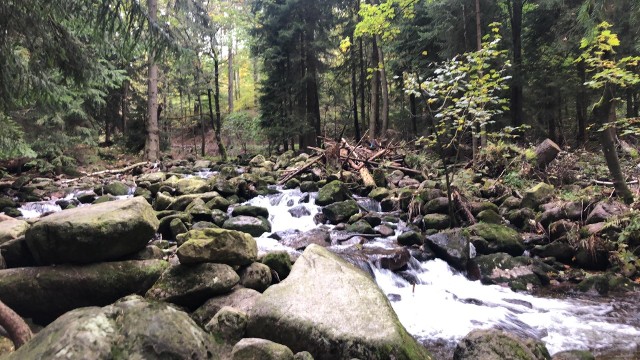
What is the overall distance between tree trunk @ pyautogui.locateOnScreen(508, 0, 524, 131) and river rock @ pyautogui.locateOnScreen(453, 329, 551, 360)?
583 inches

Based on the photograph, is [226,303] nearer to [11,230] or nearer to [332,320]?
[332,320]

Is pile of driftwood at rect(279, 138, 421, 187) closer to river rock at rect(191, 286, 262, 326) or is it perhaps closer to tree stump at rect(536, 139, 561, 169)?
tree stump at rect(536, 139, 561, 169)

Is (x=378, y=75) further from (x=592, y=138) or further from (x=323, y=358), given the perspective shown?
(x=323, y=358)

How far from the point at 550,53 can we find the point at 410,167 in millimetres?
8005

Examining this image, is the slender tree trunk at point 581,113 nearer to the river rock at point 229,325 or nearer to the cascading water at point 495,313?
the cascading water at point 495,313

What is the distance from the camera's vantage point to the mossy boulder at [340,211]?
1027cm

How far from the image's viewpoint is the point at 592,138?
1855 centimetres

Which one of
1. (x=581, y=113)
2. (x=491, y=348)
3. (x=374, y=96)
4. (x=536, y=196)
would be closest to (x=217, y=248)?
(x=491, y=348)

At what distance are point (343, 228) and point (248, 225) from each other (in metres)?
2.25

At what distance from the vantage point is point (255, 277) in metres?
5.10

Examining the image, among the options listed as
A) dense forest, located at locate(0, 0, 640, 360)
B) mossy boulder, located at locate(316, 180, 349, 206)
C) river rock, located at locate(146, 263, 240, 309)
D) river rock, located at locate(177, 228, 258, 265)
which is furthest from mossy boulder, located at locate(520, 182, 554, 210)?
river rock, located at locate(146, 263, 240, 309)

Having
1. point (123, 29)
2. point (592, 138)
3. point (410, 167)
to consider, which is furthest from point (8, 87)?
point (592, 138)

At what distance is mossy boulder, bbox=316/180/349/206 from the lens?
37.5ft

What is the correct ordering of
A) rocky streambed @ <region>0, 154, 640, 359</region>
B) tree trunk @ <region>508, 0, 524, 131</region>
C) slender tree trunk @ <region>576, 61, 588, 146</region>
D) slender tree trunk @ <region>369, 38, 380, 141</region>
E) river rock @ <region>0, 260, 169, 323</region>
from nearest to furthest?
rocky streambed @ <region>0, 154, 640, 359</region>
river rock @ <region>0, 260, 169, 323</region>
tree trunk @ <region>508, 0, 524, 131</region>
slender tree trunk @ <region>576, 61, 588, 146</region>
slender tree trunk @ <region>369, 38, 380, 141</region>
